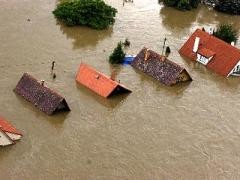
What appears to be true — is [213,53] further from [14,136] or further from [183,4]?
[14,136]

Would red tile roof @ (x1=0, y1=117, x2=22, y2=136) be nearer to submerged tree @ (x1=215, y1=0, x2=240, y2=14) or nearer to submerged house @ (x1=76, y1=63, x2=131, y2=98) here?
submerged house @ (x1=76, y1=63, x2=131, y2=98)

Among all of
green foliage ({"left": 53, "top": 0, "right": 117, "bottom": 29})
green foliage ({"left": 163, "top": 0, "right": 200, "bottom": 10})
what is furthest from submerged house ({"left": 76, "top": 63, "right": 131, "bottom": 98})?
green foliage ({"left": 163, "top": 0, "right": 200, "bottom": 10})

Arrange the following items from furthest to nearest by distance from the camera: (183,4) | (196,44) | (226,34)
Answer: (183,4), (226,34), (196,44)

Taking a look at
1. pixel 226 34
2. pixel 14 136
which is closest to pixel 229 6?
pixel 226 34

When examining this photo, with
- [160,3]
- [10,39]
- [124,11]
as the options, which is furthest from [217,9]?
[10,39]

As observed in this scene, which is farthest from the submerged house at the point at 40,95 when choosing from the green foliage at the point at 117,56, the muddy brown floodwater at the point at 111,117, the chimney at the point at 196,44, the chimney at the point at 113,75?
the chimney at the point at 196,44
